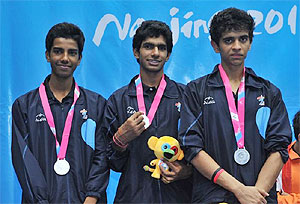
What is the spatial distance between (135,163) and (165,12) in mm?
1541

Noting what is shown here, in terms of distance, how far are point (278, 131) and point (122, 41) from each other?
1768 mm

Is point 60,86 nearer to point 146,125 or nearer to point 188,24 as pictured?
point 146,125

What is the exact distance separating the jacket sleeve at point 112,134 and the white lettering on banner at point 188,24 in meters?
1.03

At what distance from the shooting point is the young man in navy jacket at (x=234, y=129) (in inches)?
108

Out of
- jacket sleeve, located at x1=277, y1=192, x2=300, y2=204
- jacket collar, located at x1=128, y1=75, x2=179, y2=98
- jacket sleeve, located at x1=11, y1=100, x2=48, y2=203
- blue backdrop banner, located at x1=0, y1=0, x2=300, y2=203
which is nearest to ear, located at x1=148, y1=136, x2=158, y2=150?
jacket collar, located at x1=128, y1=75, x2=179, y2=98

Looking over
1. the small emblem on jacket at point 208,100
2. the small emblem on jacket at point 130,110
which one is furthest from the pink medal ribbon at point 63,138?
the small emblem on jacket at point 208,100

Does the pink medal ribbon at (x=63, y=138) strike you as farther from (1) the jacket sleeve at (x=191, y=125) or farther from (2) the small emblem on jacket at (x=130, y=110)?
(1) the jacket sleeve at (x=191, y=125)

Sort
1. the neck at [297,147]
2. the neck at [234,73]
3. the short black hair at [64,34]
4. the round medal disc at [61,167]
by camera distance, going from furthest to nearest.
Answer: the neck at [297,147]
the short black hair at [64,34]
the round medal disc at [61,167]
the neck at [234,73]

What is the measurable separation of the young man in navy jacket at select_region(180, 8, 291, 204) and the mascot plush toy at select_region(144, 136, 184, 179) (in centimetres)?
14

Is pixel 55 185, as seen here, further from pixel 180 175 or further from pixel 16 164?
pixel 180 175

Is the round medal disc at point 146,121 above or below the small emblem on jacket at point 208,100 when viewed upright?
below

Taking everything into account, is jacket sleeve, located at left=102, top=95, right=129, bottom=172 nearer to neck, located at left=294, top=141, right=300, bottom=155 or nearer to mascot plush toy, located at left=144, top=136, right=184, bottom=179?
mascot plush toy, located at left=144, top=136, right=184, bottom=179

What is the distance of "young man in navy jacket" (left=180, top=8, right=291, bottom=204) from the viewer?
2752 mm

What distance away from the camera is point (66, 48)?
328cm
